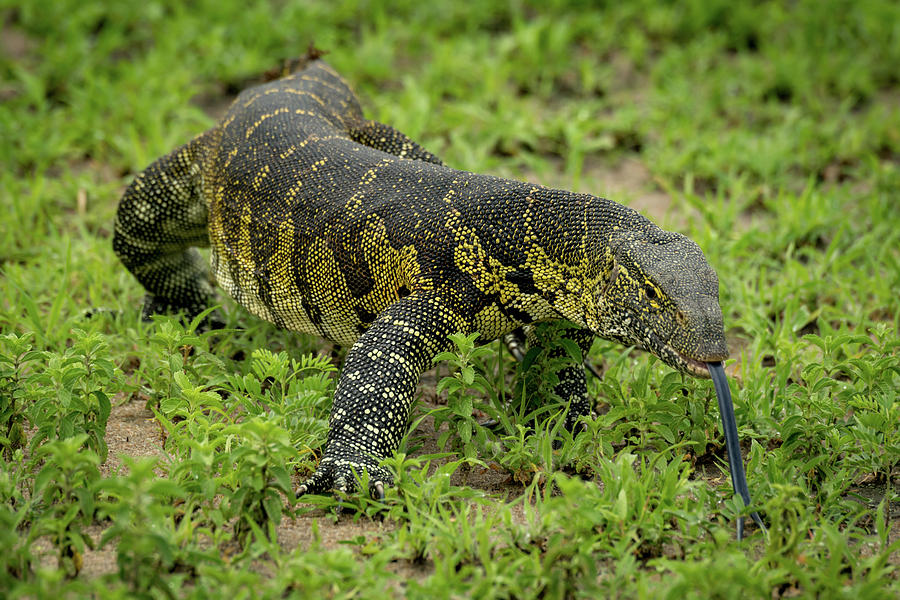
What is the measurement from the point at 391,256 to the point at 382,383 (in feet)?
2.04

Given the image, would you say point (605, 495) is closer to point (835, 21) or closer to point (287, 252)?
point (287, 252)

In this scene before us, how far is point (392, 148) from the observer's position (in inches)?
208

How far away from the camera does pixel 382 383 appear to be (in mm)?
3973

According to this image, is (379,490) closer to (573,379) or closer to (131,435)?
(573,379)

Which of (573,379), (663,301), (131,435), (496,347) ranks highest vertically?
(663,301)

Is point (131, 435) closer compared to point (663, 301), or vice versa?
point (663, 301)

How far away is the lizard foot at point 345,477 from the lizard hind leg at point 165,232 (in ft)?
6.65

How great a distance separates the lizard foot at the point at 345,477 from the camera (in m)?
3.81

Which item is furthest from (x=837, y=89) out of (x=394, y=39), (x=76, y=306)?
(x=76, y=306)

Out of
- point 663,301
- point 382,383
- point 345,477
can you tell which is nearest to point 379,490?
point 345,477

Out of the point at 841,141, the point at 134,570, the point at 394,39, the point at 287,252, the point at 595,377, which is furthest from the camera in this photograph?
the point at 394,39

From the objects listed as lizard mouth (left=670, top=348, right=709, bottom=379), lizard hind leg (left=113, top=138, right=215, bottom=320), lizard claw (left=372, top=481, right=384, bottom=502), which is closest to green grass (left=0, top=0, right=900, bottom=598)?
lizard claw (left=372, top=481, right=384, bottom=502)

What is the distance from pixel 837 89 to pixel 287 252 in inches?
244

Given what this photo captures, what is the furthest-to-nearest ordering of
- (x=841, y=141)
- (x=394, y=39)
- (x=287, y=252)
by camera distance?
(x=394, y=39) < (x=841, y=141) < (x=287, y=252)
